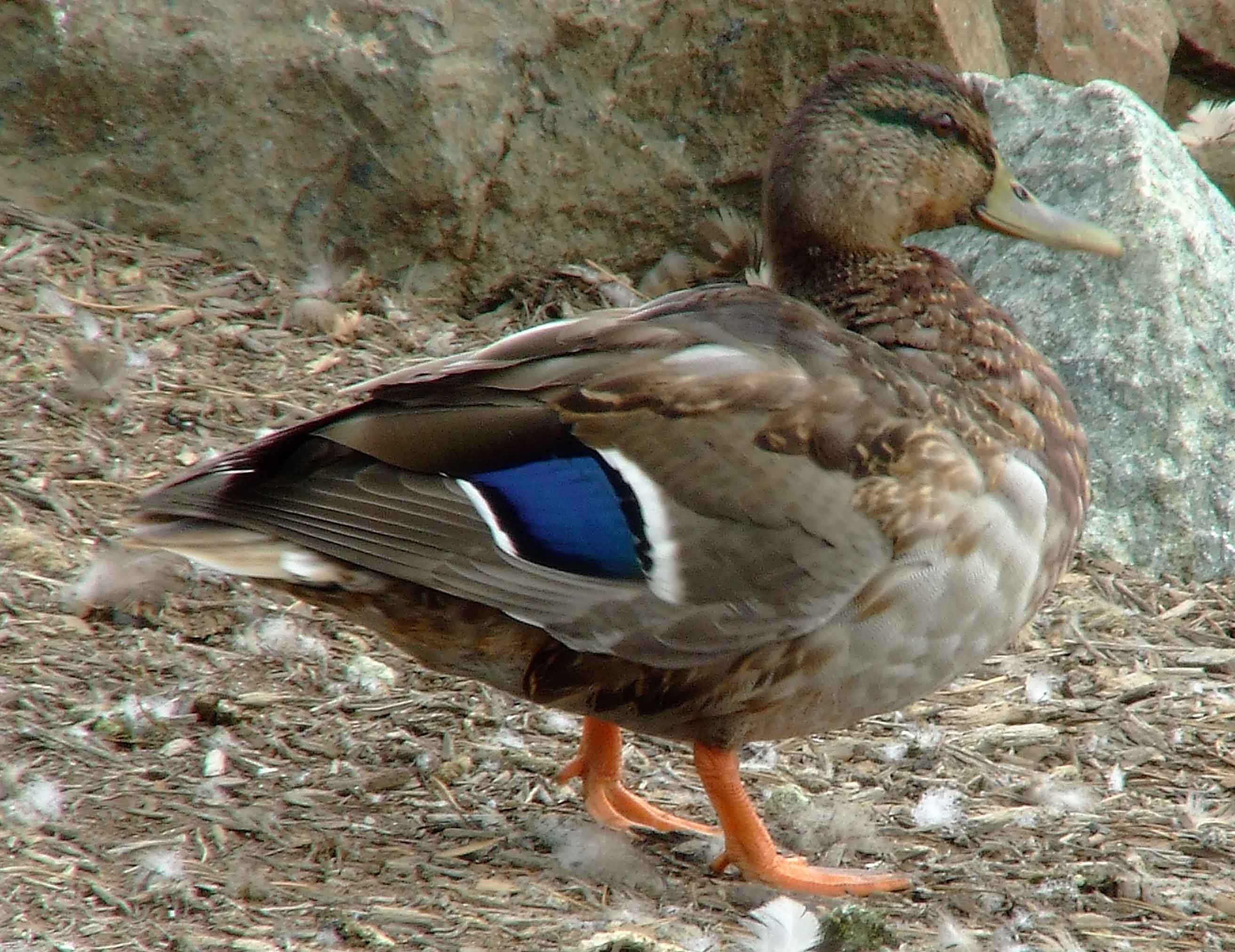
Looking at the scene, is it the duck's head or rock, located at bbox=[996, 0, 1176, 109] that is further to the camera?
rock, located at bbox=[996, 0, 1176, 109]

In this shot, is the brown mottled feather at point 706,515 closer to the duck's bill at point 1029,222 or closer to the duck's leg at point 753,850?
the duck's leg at point 753,850

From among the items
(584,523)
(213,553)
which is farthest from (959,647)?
(213,553)

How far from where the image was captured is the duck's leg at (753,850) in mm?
2717

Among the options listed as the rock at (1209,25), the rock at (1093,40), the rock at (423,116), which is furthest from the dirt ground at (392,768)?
the rock at (1209,25)

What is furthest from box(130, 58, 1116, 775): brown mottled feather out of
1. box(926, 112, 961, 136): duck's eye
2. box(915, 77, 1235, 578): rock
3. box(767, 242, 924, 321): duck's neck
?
box(915, 77, 1235, 578): rock

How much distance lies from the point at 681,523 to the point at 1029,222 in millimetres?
1035

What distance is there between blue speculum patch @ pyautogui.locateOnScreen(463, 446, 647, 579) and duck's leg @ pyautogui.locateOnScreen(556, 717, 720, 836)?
0.51m

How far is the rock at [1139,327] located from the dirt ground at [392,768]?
0.51ft

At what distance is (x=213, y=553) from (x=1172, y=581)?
2404 millimetres

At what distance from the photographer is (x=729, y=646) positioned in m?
2.52

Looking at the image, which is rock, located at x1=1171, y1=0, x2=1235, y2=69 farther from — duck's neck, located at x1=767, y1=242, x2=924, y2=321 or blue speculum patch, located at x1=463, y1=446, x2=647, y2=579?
blue speculum patch, located at x1=463, y1=446, x2=647, y2=579

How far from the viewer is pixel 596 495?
8.33ft

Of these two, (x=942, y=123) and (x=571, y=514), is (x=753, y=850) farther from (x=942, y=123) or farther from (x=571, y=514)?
(x=942, y=123)

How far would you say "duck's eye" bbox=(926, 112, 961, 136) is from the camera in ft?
9.68
